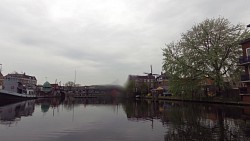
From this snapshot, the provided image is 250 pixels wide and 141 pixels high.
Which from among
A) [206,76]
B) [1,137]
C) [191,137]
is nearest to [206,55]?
[206,76]

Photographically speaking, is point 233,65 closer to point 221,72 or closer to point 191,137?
point 221,72

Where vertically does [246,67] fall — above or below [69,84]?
below

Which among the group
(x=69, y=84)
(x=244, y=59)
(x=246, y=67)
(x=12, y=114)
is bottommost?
(x=12, y=114)

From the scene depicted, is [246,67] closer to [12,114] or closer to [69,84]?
[12,114]

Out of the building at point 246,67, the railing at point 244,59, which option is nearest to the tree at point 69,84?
the railing at point 244,59

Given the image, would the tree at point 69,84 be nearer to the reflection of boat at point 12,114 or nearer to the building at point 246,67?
the reflection of boat at point 12,114

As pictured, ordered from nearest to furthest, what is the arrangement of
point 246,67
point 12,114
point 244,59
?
point 12,114
point 244,59
point 246,67

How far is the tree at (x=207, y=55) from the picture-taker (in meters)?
41.8

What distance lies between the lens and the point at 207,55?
4103cm

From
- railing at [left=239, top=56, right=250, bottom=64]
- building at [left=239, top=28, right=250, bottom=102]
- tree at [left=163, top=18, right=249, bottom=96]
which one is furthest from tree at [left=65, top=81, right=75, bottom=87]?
building at [left=239, top=28, right=250, bottom=102]

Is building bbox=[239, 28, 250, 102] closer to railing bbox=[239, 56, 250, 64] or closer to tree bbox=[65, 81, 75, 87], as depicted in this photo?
railing bbox=[239, 56, 250, 64]

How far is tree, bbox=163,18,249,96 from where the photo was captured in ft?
137

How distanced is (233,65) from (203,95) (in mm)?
10067

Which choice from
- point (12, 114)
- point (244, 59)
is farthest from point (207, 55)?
point (12, 114)
